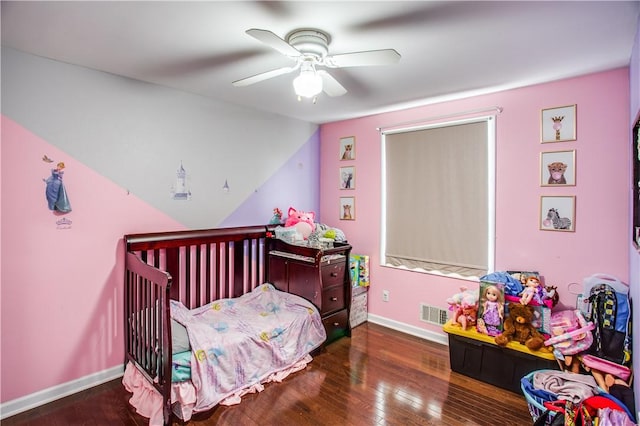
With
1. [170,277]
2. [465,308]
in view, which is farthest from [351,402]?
[170,277]

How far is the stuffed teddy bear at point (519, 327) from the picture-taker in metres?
2.52

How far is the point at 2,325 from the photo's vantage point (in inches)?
85.4

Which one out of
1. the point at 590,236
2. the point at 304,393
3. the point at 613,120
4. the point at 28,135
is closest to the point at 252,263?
the point at 304,393

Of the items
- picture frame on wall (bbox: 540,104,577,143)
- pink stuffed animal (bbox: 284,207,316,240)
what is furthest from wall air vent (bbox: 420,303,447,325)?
picture frame on wall (bbox: 540,104,577,143)

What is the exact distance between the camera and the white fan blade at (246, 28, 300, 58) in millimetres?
1552

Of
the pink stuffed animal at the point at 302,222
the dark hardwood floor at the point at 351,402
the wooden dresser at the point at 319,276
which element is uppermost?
the pink stuffed animal at the point at 302,222

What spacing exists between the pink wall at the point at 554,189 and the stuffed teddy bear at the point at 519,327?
405mm

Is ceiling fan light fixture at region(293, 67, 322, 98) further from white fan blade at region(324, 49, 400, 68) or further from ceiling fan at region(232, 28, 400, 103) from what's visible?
white fan blade at region(324, 49, 400, 68)

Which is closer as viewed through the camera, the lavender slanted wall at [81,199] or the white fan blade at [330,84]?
the white fan blade at [330,84]

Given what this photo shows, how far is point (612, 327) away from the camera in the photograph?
7.27 feet

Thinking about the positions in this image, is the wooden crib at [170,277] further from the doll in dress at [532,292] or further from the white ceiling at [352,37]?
the doll in dress at [532,292]

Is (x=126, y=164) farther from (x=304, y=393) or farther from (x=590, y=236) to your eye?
(x=590, y=236)

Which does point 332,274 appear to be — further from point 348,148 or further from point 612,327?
point 612,327

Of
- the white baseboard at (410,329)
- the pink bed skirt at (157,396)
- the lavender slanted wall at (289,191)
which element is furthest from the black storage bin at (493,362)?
the lavender slanted wall at (289,191)
